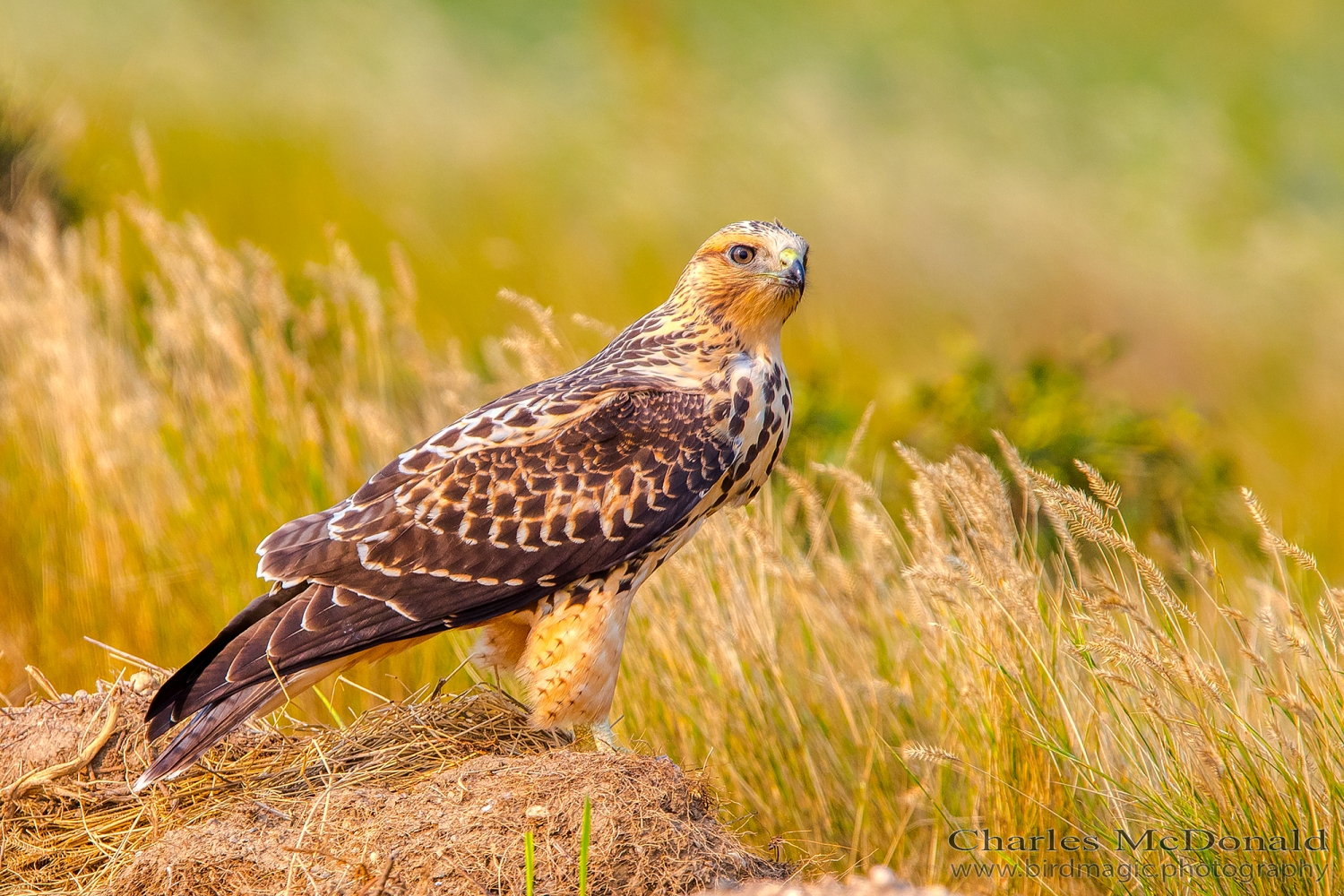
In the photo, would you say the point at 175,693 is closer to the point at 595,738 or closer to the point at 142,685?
the point at 142,685

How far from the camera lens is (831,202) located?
12.1m

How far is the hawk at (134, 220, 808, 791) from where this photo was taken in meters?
3.28

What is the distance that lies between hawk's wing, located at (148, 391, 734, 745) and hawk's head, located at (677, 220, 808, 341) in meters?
0.36

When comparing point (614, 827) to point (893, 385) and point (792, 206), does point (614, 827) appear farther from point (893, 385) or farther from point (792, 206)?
point (792, 206)

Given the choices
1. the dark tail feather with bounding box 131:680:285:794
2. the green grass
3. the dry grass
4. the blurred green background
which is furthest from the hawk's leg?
the green grass

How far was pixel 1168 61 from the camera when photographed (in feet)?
81.0

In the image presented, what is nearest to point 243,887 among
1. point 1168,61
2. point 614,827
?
point 614,827

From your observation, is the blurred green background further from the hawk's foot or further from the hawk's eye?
the hawk's foot

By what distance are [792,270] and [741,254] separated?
0.17 m

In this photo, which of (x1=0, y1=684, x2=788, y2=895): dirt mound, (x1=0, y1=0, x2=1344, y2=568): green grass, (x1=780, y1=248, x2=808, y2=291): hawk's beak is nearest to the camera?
(x1=0, y1=684, x2=788, y2=895): dirt mound

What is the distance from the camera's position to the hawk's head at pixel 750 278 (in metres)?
3.72

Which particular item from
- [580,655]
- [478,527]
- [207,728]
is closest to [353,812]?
[207,728]

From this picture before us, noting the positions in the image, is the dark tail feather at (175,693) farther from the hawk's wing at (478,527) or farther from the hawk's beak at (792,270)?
the hawk's beak at (792,270)

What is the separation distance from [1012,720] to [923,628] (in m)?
0.62
